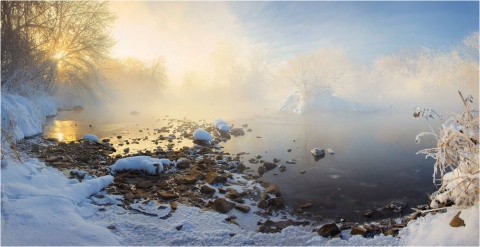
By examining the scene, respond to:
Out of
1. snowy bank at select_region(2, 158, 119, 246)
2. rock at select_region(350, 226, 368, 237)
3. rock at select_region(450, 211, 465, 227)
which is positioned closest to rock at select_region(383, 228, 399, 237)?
rock at select_region(350, 226, 368, 237)

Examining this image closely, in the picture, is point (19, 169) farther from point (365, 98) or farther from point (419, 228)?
point (365, 98)

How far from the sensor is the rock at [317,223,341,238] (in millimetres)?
5316

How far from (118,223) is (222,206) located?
7.36 ft

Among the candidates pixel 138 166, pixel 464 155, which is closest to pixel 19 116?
pixel 138 166

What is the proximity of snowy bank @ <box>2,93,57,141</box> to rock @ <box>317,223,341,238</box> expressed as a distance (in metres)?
10.6

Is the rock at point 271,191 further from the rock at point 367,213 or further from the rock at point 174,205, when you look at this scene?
the rock at point 174,205

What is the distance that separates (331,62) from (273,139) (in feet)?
165

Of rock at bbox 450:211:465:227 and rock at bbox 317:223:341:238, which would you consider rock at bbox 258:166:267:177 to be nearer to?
rock at bbox 317:223:341:238

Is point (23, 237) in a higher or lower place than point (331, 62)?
lower

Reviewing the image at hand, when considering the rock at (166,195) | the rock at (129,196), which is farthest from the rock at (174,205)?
the rock at (129,196)

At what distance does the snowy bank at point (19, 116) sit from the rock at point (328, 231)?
1064cm

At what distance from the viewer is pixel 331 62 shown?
198ft

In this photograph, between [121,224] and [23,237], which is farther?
[121,224]

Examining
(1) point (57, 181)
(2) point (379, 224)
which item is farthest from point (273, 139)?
(1) point (57, 181)
